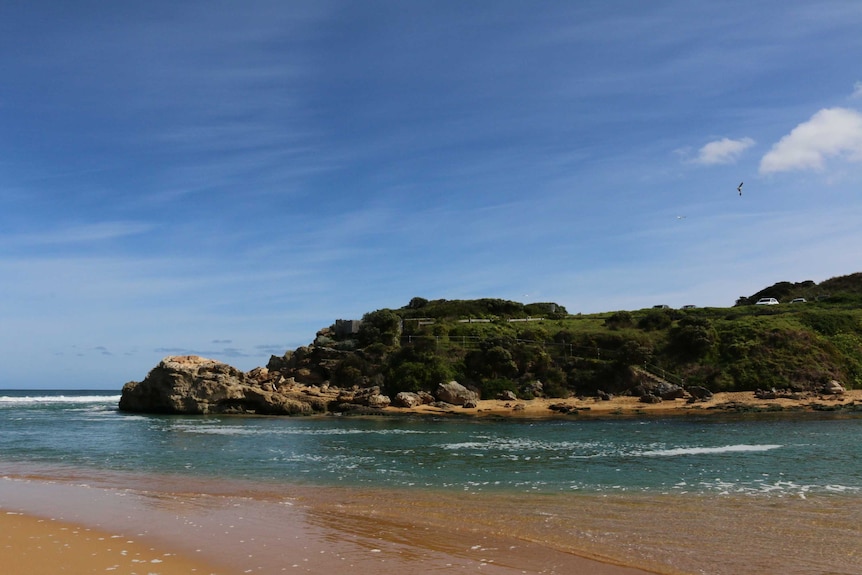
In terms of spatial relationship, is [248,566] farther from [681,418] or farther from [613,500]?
[681,418]

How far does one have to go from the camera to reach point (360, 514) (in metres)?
13.7

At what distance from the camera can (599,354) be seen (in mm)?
57938

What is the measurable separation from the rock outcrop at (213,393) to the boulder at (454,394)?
10254 mm

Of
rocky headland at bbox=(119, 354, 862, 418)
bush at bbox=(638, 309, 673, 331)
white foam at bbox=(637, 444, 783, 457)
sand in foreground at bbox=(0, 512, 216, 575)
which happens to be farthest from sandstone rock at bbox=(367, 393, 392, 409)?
sand in foreground at bbox=(0, 512, 216, 575)

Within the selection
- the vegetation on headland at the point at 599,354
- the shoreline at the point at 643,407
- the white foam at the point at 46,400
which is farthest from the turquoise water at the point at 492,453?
the white foam at the point at 46,400

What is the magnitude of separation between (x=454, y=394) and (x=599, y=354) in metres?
16.7

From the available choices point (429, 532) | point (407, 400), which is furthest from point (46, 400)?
point (429, 532)

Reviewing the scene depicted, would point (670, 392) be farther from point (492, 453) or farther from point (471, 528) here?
point (471, 528)

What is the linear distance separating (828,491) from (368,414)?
3536cm

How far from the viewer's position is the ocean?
10.9 metres

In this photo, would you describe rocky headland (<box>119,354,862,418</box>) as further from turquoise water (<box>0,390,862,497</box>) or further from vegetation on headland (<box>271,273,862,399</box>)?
turquoise water (<box>0,390,862,497</box>)

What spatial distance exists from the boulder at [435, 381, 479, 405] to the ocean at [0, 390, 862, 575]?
1174 centimetres

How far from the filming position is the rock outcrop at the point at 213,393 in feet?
163

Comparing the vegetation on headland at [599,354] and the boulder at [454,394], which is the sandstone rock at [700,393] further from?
the boulder at [454,394]
